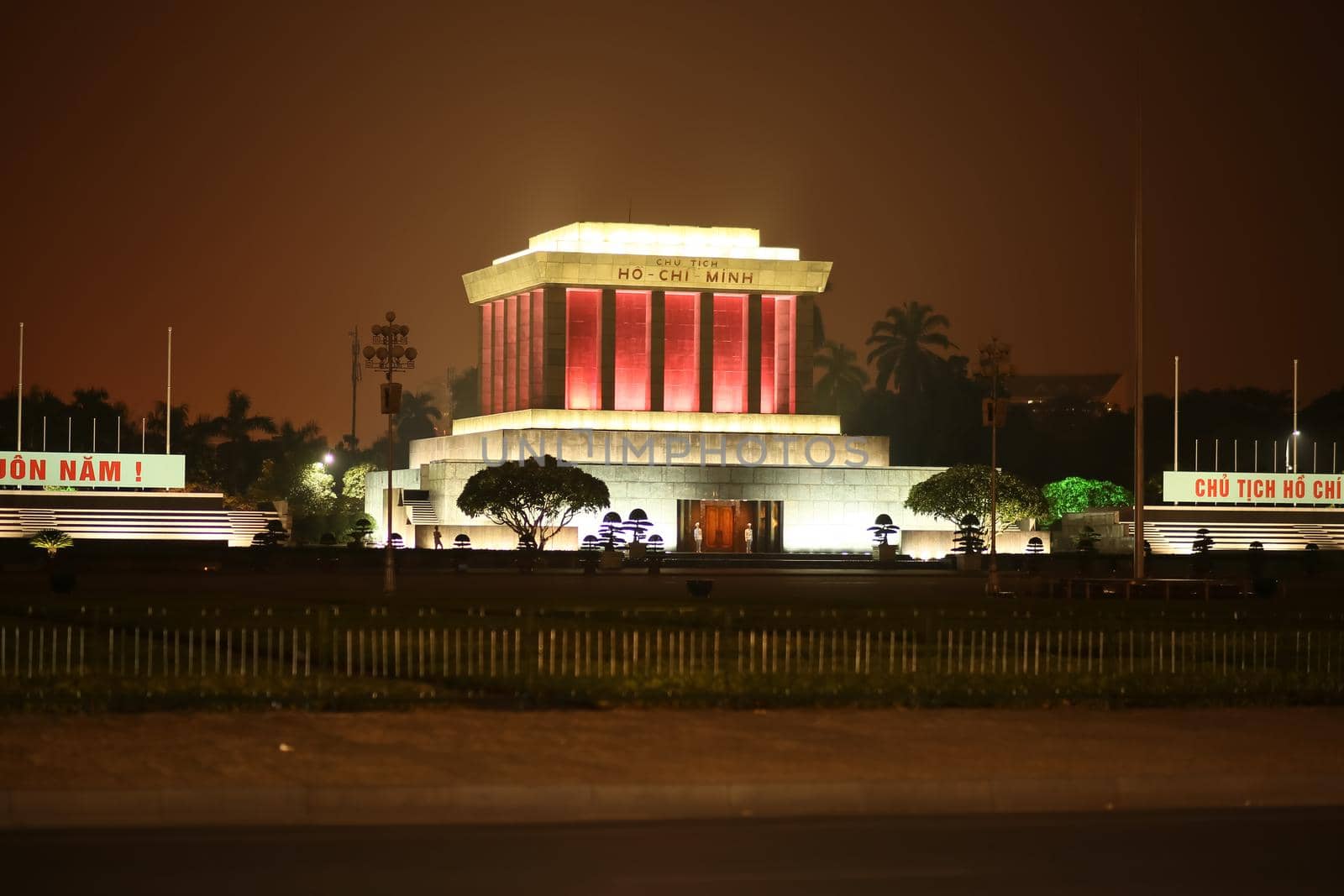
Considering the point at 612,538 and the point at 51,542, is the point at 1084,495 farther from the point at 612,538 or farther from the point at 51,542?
the point at 51,542

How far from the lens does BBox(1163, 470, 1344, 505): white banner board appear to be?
79.6 meters

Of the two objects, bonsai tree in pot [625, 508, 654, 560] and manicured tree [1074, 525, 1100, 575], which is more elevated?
bonsai tree in pot [625, 508, 654, 560]

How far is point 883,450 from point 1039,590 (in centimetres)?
3538

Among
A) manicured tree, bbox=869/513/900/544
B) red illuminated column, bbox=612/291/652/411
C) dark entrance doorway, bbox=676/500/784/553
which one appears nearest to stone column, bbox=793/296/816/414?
red illuminated column, bbox=612/291/652/411

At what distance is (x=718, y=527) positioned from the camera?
7550 centimetres

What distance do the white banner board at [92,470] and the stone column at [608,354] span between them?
62.2 feet

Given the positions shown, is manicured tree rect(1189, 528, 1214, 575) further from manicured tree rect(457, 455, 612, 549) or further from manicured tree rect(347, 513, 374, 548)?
manicured tree rect(347, 513, 374, 548)

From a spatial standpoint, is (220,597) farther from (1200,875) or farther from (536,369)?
(536,369)

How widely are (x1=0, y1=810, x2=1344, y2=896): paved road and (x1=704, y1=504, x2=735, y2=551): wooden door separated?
63.0 m

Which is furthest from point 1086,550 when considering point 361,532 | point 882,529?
point 361,532

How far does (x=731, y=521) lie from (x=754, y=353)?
1016cm

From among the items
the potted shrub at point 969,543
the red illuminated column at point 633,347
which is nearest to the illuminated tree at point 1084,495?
the potted shrub at point 969,543

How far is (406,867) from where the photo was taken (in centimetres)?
1023

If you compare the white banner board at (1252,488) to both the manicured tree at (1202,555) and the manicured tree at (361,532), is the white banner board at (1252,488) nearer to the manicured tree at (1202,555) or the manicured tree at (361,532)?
the manicured tree at (1202,555)
